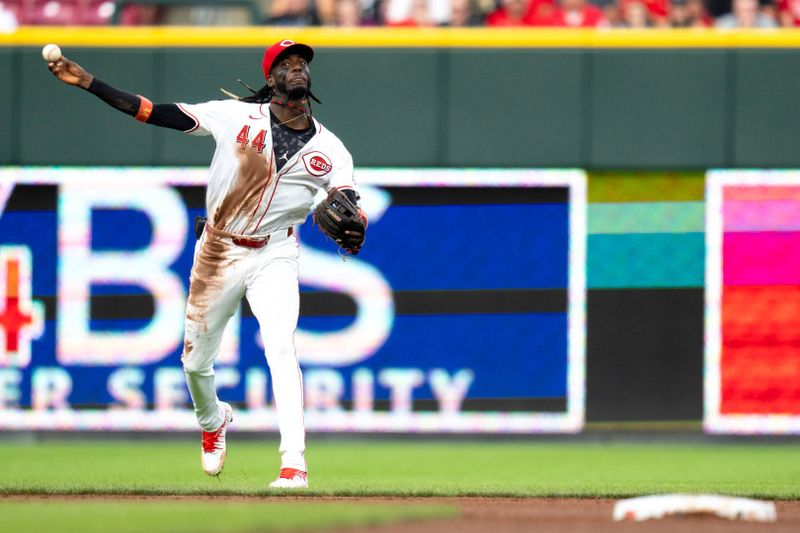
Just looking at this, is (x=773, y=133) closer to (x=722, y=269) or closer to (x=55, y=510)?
(x=722, y=269)

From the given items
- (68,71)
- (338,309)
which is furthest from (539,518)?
(338,309)

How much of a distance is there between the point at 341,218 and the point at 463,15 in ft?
14.3

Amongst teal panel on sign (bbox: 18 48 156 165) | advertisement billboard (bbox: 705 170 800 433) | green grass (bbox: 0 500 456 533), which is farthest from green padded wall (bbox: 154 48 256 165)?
green grass (bbox: 0 500 456 533)

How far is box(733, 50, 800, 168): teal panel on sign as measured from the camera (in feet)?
33.2

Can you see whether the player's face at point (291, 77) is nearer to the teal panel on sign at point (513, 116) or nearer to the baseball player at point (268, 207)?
the baseball player at point (268, 207)

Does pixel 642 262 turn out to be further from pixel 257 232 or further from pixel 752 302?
pixel 257 232

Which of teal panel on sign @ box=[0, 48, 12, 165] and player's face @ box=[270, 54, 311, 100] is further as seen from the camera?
teal panel on sign @ box=[0, 48, 12, 165]

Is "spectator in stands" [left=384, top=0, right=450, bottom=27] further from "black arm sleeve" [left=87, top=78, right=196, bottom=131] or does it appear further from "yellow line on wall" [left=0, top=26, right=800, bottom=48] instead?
"black arm sleeve" [left=87, top=78, right=196, bottom=131]

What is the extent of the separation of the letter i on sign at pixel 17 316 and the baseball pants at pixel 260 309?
361 cm

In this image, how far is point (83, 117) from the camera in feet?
33.6

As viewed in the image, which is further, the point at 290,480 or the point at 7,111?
the point at 7,111

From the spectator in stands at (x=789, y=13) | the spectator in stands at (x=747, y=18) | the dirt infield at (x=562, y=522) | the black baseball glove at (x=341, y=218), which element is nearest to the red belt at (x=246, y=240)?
the black baseball glove at (x=341, y=218)

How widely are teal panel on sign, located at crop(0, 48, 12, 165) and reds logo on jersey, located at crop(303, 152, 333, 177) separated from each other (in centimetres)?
422

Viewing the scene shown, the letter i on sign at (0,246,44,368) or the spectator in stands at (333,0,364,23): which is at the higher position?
the spectator in stands at (333,0,364,23)
